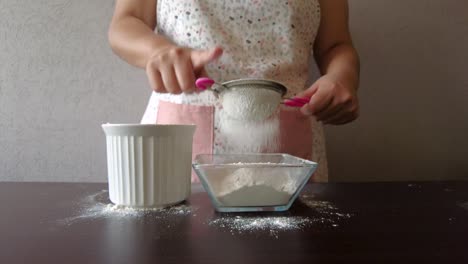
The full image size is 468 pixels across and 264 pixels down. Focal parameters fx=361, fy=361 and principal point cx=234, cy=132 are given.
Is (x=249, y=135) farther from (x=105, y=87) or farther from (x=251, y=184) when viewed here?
(x=105, y=87)

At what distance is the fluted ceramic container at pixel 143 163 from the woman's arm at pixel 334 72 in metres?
0.19

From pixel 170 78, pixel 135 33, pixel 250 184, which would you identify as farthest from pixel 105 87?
pixel 250 184

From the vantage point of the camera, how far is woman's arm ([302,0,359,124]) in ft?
1.59

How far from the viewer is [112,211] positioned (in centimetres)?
37

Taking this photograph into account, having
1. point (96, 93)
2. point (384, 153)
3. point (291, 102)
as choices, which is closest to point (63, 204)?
point (291, 102)

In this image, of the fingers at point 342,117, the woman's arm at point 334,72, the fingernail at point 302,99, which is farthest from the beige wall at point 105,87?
the fingernail at point 302,99

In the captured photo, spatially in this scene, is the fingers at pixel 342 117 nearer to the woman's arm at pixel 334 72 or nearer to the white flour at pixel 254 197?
the woman's arm at pixel 334 72

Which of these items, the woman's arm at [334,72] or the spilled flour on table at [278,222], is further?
the woman's arm at [334,72]

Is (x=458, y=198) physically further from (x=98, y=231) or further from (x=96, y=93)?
(x=96, y=93)

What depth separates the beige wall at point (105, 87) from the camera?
79 centimetres

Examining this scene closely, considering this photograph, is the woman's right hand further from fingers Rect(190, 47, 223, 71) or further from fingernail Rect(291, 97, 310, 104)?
fingernail Rect(291, 97, 310, 104)

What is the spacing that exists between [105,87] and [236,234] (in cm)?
60

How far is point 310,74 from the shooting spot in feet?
2.64

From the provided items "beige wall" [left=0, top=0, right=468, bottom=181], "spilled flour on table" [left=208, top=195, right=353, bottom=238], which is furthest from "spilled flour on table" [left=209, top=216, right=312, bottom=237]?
"beige wall" [left=0, top=0, right=468, bottom=181]
